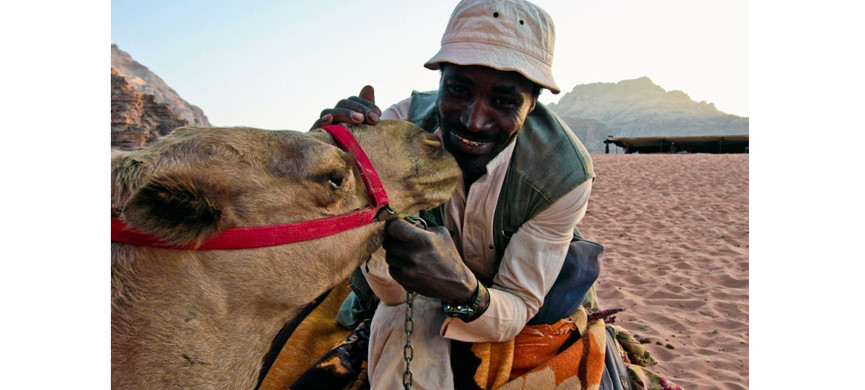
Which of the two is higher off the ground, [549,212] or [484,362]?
[549,212]

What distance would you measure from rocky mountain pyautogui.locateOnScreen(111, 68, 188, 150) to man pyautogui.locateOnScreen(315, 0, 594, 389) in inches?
930

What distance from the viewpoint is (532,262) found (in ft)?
8.22

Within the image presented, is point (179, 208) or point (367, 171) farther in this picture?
point (367, 171)

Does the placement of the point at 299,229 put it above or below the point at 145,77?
below

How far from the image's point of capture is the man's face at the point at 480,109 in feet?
7.82

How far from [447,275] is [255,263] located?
2.28 feet

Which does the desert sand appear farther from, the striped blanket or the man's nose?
the man's nose

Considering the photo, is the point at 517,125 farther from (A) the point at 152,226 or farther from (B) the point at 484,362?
(A) the point at 152,226

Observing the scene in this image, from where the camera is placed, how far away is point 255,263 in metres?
1.61

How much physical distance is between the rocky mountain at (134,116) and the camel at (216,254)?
2418 cm

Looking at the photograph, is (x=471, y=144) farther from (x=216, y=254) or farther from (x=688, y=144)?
(x=688, y=144)

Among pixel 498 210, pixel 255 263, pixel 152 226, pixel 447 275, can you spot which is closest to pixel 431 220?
pixel 498 210

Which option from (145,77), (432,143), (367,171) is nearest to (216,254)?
(367,171)

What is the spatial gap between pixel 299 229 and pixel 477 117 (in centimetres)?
101
